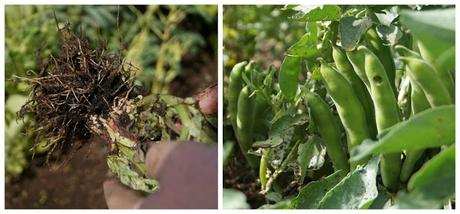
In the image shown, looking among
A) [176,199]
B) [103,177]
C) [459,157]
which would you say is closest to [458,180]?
[459,157]

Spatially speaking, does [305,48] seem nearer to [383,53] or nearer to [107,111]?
[383,53]

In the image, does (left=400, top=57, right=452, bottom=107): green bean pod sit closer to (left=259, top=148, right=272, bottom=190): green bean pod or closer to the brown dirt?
(left=259, top=148, right=272, bottom=190): green bean pod

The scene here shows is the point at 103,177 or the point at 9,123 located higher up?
the point at 9,123

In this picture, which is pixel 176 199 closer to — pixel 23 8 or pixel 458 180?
Answer: pixel 458 180

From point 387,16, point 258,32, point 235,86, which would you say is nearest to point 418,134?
point 387,16

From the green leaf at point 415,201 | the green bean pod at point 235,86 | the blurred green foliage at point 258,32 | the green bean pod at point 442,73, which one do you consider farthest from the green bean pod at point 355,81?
the blurred green foliage at point 258,32

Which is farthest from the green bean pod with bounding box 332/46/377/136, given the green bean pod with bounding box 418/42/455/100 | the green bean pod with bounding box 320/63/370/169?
the green bean pod with bounding box 418/42/455/100
